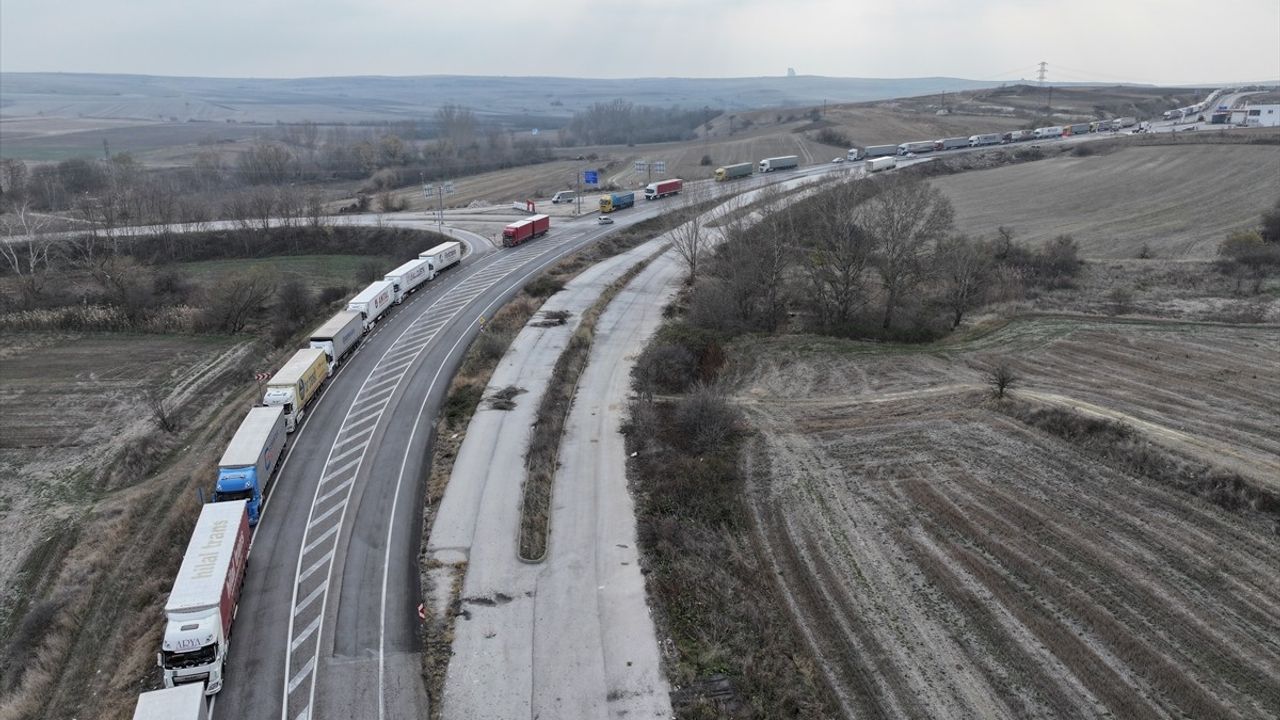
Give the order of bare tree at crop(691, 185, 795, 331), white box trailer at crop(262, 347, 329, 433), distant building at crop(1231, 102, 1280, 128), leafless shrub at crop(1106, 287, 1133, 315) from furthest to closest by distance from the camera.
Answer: distant building at crop(1231, 102, 1280, 128)
bare tree at crop(691, 185, 795, 331)
leafless shrub at crop(1106, 287, 1133, 315)
white box trailer at crop(262, 347, 329, 433)

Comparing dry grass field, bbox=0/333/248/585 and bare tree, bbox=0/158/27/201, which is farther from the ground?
bare tree, bbox=0/158/27/201

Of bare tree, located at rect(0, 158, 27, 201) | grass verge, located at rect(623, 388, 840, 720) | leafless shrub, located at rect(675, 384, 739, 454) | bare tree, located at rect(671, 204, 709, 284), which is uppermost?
bare tree, located at rect(0, 158, 27, 201)

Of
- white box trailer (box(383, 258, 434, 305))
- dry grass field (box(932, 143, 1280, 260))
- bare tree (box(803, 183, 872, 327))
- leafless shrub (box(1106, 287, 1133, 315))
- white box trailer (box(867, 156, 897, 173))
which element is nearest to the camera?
bare tree (box(803, 183, 872, 327))

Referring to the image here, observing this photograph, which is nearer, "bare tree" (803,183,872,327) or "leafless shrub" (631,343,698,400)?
"leafless shrub" (631,343,698,400)

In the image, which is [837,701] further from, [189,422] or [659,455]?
[189,422]

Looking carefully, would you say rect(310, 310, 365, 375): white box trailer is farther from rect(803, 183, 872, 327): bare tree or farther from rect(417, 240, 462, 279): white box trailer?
rect(803, 183, 872, 327): bare tree

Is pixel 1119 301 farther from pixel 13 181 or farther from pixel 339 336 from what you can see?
pixel 13 181

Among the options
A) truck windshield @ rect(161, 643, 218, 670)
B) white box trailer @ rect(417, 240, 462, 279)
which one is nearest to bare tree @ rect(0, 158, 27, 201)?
white box trailer @ rect(417, 240, 462, 279)
